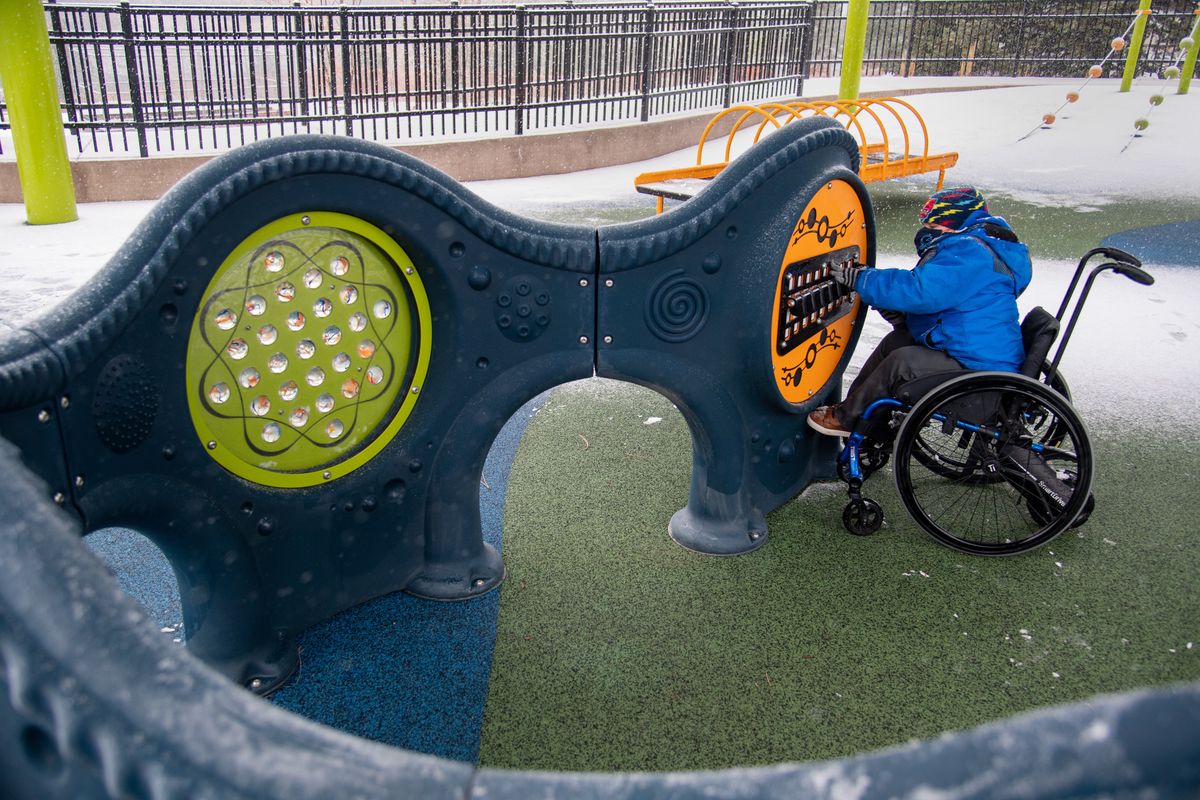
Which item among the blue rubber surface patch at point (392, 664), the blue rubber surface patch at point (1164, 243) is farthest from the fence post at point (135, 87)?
the blue rubber surface patch at point (1164, 243)

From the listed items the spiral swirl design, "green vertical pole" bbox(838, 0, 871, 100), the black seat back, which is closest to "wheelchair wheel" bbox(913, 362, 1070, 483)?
the black seat back

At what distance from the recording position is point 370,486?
2.73 m

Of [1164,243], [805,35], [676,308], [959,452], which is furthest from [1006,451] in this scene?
[805,35]

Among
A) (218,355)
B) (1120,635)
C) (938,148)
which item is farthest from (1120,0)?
(218,355)

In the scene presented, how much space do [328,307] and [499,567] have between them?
102 centimetres

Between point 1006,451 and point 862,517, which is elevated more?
point 1006,451

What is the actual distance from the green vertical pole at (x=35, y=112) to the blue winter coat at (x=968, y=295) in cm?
684

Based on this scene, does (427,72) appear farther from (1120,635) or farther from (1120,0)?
(1120,0)

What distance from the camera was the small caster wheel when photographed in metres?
3.27

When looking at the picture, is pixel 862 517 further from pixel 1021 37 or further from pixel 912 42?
pixel 1021 37

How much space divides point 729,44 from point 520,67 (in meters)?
3.71

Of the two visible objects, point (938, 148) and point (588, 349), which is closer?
point (588, 349)

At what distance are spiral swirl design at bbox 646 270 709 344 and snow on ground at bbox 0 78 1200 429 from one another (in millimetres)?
2296

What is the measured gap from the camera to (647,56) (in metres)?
11.5
